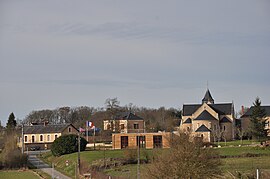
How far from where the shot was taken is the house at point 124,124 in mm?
80000

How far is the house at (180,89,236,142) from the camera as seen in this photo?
79.7 meters

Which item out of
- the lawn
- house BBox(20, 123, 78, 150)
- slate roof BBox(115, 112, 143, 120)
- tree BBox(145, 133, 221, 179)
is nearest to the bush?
the lawn

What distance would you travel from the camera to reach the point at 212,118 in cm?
8200

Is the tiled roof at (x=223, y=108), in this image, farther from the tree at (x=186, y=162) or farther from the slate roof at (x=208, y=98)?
the tree at (x=186, y=162)

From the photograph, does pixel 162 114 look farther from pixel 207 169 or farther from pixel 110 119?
pixel 207 169

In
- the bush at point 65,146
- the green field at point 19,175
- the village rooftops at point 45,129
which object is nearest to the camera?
the green field at point 19,175

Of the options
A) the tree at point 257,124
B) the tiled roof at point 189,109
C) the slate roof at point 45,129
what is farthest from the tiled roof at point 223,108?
the slate roof at point 45,129

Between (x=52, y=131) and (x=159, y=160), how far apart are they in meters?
60.6

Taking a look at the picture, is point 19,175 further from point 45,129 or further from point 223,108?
point 223,108

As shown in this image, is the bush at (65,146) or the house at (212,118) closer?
the bush at (65,146)

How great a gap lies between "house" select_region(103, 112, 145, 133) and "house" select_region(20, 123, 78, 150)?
5571 millimetres

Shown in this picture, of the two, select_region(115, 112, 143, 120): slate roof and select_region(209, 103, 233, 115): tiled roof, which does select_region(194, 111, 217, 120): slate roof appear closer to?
select_region(209, 103, 233, 115): tiled roof

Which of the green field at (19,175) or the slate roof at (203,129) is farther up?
the slate roof at (203,129)

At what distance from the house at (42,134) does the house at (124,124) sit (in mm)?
5571
